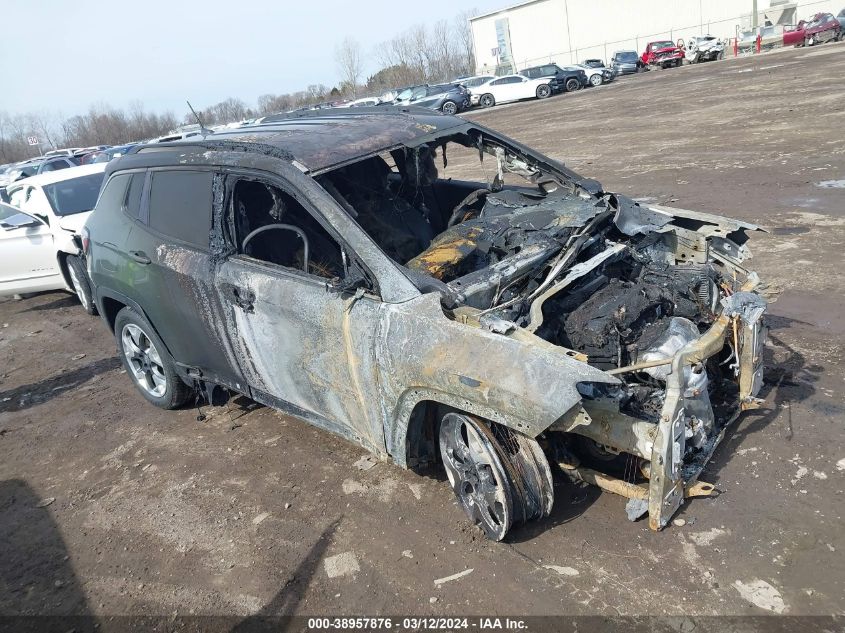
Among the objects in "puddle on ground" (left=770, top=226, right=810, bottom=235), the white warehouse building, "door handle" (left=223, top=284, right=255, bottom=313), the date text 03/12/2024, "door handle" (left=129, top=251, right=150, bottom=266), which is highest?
the white warehouse building

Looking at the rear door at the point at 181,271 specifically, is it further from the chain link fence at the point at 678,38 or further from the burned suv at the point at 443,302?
the chain link fence at the point at 678,38

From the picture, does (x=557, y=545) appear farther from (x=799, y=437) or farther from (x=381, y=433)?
(x=799, y=437)

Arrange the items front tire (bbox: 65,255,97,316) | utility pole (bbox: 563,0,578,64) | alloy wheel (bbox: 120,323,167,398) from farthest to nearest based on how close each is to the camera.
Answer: utility pole (bbox: 563,0,578,64) → front tire (bbox: 65,255,97,316) → alloy wheel (bbox: 120,323,167,398)

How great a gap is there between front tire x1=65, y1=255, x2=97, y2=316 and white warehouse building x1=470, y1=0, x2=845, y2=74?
1929 inches

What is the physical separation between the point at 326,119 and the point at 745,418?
347 centimetres

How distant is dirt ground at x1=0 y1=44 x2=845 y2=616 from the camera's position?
2.95 metres

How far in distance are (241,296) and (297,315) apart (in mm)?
493

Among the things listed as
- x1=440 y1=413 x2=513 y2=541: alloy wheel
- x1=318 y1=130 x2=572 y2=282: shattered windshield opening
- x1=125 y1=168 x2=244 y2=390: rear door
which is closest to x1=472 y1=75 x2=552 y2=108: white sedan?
x1=318 y1=130 x2=572 y2=282: shattered windshield opening

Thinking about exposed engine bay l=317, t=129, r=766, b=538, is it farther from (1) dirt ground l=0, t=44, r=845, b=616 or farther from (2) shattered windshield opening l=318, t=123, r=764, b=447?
(1) dirt ground l=0, t=44, r=845, b=616

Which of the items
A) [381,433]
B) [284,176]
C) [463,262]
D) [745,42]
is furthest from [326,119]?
[745,42]

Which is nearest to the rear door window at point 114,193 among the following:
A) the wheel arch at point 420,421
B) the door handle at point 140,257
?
the door handle at point 140,257

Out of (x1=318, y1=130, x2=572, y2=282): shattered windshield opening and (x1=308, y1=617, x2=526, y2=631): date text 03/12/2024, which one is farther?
(x1=318, y1=130, x2=572, y2=282): shattered windshield opening

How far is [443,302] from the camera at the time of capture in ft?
10.8

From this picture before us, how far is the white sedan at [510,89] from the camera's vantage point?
32875mm
